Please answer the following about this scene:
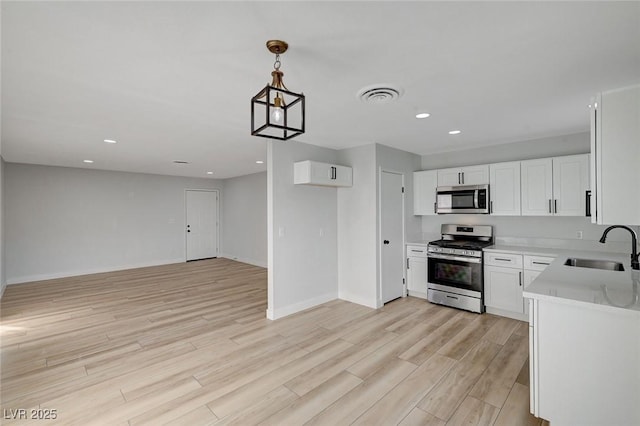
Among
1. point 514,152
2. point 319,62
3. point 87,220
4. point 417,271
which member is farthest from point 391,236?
point 87,220

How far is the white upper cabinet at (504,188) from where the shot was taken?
416 cm

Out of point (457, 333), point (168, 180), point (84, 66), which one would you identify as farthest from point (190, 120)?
point (168, 180)

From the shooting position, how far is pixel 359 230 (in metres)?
4.59

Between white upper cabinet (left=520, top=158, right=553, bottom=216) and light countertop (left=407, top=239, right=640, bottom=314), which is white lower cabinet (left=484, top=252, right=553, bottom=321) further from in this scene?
light countertop (left=407, top=239, right=640, bottom=314)

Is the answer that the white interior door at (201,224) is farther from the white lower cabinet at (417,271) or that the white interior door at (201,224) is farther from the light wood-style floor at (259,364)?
the white lower cabinet at (417,271)

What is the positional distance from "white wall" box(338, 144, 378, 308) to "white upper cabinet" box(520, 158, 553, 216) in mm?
2048

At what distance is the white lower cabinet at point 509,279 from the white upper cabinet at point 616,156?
5.75ft

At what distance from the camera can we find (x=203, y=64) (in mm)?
2051

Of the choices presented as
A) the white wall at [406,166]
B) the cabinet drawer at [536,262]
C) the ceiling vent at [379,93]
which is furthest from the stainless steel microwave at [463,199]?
the ceiling vent at [379,93]

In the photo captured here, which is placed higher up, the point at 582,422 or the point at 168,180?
the point at 168,180

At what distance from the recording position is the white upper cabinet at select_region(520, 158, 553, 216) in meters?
3.90

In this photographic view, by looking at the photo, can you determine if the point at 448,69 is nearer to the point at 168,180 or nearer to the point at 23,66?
the point at 23,66

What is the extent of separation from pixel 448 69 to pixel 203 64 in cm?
176

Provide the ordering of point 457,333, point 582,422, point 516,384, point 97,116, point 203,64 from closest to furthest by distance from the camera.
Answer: point 582,422 < point 203,64 < point 516,384 < point 97,116 < point 457,333
